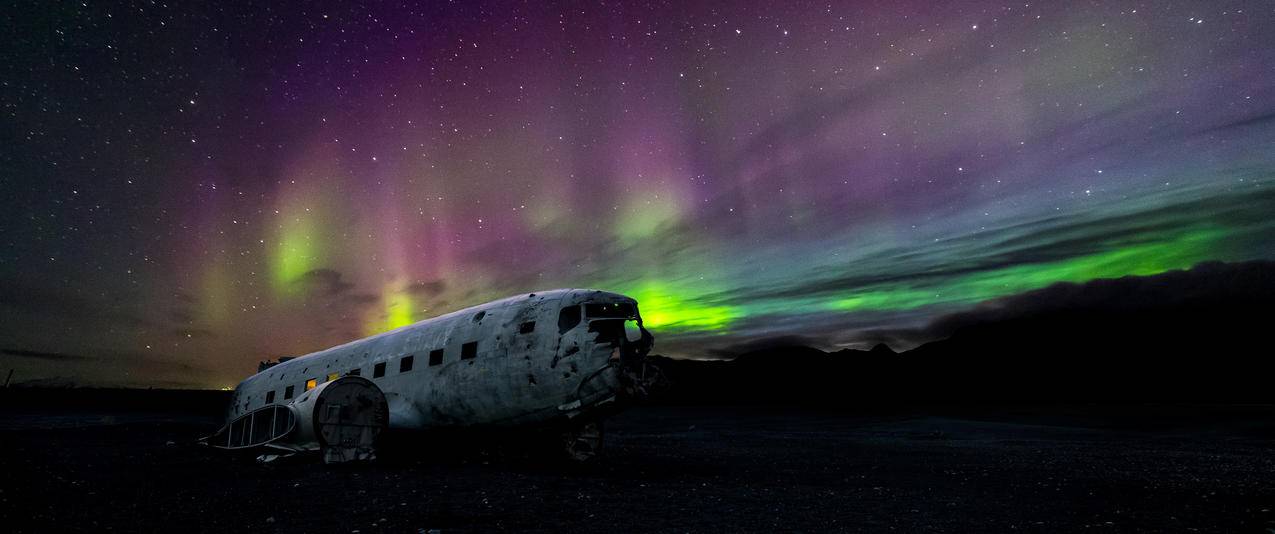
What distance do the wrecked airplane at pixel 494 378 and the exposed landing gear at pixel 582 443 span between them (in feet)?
0.10

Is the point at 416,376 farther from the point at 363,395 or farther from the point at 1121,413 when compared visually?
the point at 1121,413

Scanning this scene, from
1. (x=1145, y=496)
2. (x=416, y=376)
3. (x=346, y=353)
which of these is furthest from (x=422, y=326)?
(x=1145, y=496)

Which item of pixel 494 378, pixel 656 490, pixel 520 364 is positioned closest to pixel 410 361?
pixel 494 378

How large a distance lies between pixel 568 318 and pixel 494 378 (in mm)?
2750

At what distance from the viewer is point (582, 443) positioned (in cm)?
1762

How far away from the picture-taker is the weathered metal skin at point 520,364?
51.1 feet

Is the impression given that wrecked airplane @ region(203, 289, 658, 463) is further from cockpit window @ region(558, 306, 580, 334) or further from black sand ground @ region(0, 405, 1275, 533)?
black sand ground @ region(0, 405, 1275, 533)

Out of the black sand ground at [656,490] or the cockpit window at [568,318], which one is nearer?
the black sand ground at [656,490]

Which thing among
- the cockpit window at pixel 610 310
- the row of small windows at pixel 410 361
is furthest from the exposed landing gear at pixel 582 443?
the row of small windows at pixel 410 361

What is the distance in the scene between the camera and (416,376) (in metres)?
18.5

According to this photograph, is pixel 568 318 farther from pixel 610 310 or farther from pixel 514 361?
pixel 514 361

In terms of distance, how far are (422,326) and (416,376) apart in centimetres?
209

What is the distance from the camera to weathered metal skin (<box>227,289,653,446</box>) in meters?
15.6

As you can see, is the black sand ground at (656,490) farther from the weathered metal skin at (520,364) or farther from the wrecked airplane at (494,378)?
the weathered metal skin at (520,364)
